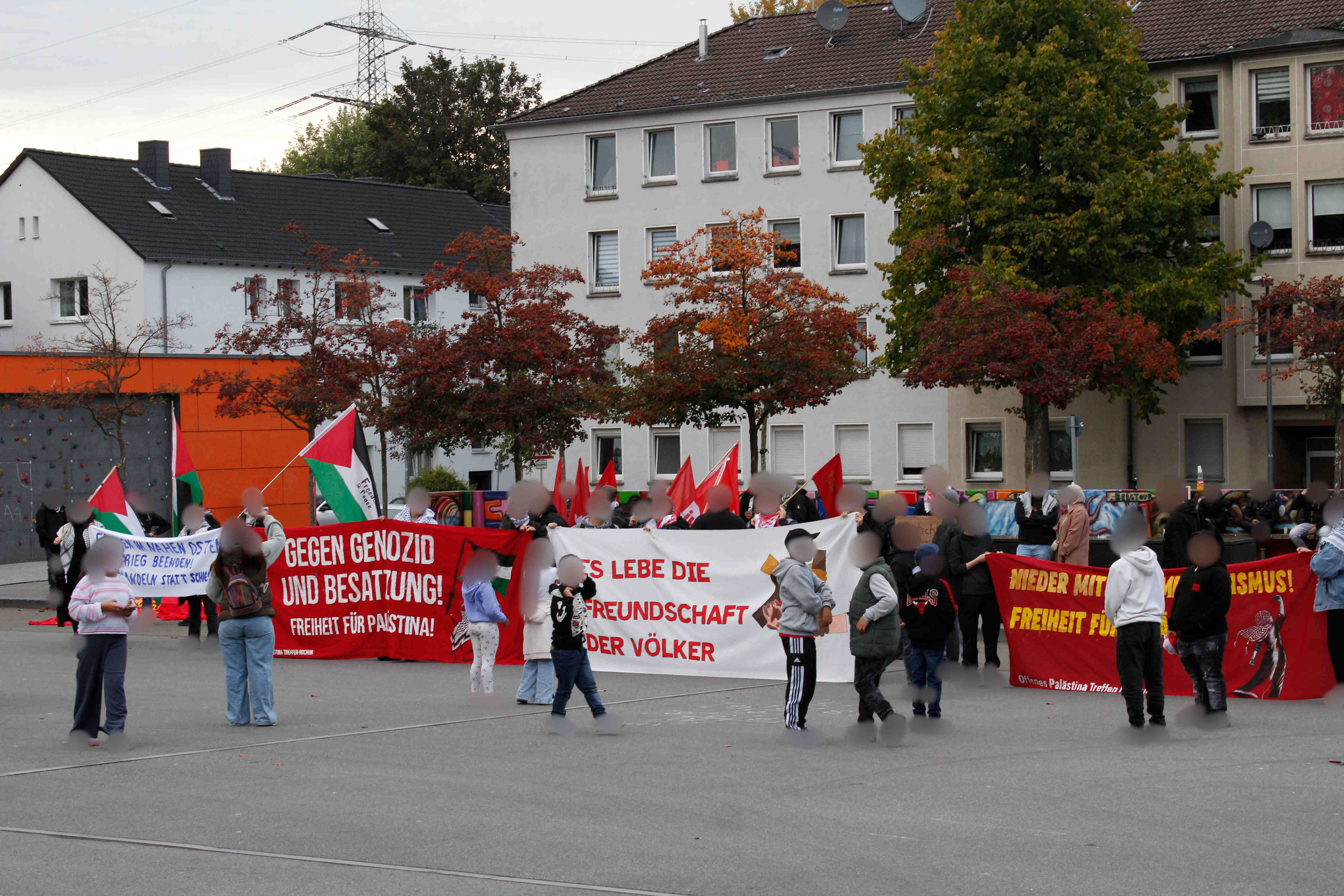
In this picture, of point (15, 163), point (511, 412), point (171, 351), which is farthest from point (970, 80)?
point (15, 163)

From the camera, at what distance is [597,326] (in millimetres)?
34281

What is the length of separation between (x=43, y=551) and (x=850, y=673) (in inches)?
1135

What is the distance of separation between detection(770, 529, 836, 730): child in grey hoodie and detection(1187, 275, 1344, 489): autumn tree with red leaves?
26736mm

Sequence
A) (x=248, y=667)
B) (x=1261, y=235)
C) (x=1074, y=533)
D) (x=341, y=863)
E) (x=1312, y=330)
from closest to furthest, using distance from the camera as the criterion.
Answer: (x=341, y=863)
(x=248, y=667)
(x=1074, y=533)
(x=1312, y=330)
(x=1261, y=235)

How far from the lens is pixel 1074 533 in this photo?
15086mm

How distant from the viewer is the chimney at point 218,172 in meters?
52.5

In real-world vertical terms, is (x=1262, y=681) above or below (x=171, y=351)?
below

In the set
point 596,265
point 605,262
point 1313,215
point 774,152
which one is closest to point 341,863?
point 1313,215

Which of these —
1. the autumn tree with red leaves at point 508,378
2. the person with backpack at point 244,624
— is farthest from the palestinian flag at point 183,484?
the autumn tree with red leaves at point 508,378

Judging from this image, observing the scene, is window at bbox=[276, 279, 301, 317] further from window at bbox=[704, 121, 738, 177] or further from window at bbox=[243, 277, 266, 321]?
window at bbox=[704, 121, 738, 177]

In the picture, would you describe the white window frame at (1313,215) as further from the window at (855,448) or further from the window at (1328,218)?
the window at (855,448)

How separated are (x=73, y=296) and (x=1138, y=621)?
43.4 meters

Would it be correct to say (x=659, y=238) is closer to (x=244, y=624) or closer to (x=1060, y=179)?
(x=1060, y=179)

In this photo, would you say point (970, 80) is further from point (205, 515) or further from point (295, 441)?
point (205, 515)
